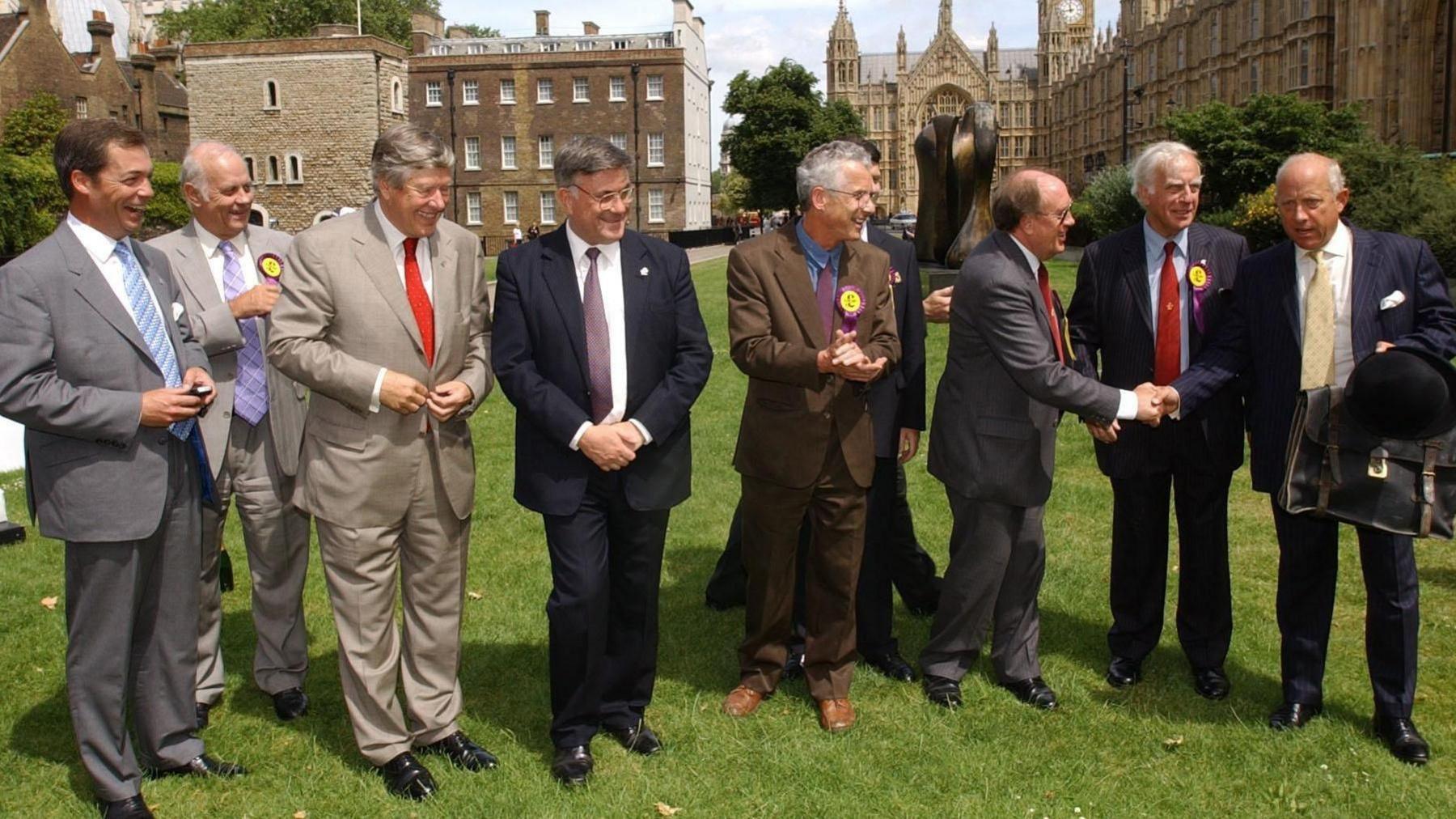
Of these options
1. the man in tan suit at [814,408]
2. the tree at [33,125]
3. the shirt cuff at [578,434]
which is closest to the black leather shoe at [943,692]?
the man in tan suit at [814,408]

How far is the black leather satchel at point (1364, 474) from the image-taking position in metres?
4.16

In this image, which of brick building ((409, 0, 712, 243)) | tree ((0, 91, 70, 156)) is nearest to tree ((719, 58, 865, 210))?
brick building ((409, 0, 712, 243))

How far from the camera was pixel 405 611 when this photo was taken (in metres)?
4.45

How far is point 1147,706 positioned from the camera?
4867 mm

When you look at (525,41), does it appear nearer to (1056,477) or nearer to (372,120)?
(372,120)

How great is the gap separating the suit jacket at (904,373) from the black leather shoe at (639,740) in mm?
1512

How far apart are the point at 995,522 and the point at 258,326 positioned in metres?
3.24

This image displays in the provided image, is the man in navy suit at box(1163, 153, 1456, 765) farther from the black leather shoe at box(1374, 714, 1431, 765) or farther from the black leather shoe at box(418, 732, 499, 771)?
the black leather shoe at box(418, 732, 499, 771)

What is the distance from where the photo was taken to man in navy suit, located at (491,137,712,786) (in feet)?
13.8

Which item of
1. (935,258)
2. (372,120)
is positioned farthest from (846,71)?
(935,258)

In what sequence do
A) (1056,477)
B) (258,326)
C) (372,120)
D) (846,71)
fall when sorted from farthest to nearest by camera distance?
(846,71), (372,120), (1056,477), (258,326)

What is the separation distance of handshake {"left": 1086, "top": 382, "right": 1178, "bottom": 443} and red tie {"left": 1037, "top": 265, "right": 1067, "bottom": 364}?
1.10ft

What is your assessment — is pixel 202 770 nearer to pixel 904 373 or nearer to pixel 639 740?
pixel 639 740

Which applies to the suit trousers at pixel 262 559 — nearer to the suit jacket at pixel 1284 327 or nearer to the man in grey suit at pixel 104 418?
the man in grey suit at pixel 104 418
